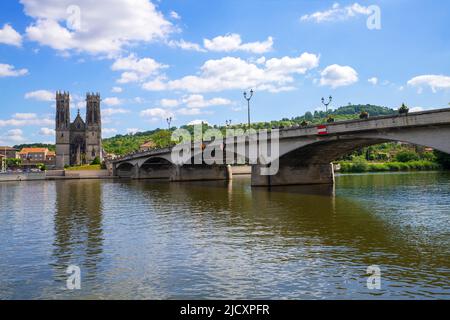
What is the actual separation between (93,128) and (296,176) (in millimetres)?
147556

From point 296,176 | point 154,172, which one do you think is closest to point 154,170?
point 154,172

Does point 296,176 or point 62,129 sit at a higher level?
point 62,129

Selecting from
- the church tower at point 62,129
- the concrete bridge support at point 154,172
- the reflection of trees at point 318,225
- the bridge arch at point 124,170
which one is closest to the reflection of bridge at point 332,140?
the reflection of trees at point 318,225

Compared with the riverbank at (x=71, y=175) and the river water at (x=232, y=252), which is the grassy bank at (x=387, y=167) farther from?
the river water at (x=232, y=252)

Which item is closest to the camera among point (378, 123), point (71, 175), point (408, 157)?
point (378, 123)

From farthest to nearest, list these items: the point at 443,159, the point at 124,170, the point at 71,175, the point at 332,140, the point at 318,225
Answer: the point at 124,170 < the point at 71,175 < the point at 443,159 < the point at 332,140 < the point at 318,225

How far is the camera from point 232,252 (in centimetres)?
1981

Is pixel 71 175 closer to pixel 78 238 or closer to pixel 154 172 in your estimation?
pixel 154 172

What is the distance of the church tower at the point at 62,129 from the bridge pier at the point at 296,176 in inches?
5691

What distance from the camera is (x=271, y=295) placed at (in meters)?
13.6

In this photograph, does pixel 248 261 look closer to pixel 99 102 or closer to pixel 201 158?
pixel 201 158
